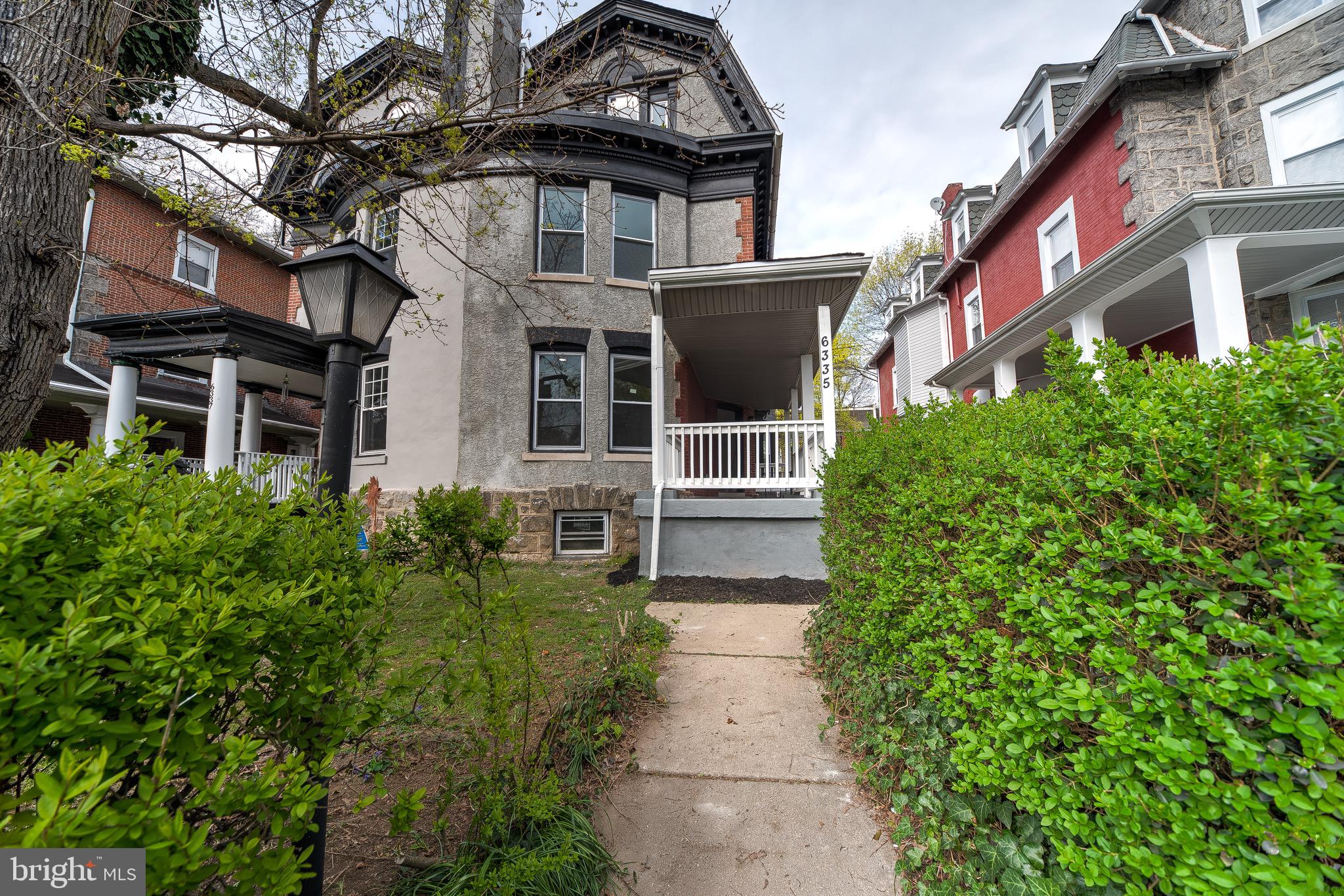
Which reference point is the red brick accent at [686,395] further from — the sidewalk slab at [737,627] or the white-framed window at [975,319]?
the white-framed window at [975,319]

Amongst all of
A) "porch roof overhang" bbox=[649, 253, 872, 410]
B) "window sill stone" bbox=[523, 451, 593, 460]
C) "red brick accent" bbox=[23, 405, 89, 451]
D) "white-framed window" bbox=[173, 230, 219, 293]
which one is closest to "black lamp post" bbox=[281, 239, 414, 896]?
"porch roof overhang" bbox=[649, 253, 872, 410]

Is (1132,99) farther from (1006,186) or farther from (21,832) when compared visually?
(21,832)

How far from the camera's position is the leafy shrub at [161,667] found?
76 cm

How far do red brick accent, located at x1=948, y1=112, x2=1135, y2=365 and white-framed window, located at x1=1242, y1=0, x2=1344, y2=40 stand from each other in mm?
1559

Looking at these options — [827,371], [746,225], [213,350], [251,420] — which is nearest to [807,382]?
[827,371]

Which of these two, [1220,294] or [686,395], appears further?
[686,395]

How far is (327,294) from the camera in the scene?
2.63 m

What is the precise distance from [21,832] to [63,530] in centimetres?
65

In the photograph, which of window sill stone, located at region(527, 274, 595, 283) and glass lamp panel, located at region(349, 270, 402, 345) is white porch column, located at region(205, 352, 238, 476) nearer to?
window sill stone, located at region(527, 274, 595, 283)

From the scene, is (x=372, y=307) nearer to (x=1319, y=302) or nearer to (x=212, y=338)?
(x=212, y=338)

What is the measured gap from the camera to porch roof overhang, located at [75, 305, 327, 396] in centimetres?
827

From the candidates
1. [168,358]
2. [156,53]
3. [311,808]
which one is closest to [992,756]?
[311,808]

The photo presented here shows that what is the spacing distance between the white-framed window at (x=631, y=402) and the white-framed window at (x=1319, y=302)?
28.5 ft

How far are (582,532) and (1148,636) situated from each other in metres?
8.26
